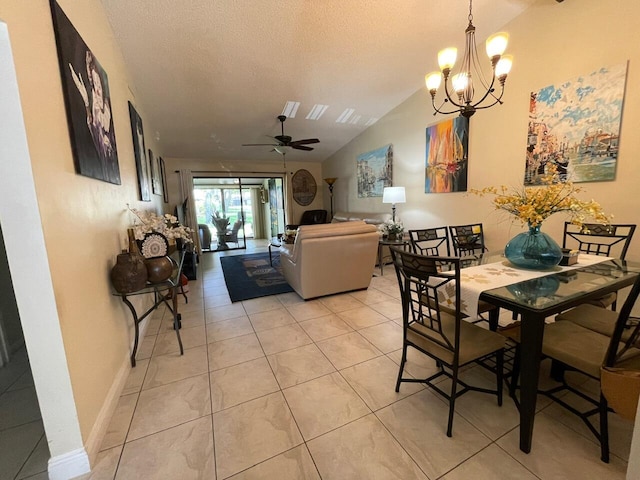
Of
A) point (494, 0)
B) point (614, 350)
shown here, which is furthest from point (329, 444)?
point (494, 0)

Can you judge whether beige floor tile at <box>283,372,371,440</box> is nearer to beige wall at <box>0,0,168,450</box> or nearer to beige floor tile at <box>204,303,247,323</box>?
beige wall at <box>0,0,168,450</box>

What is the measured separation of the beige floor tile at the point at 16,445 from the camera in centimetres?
125

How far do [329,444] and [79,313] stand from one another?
1.49 metres

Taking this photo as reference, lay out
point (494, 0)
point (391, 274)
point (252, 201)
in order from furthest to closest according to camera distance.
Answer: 1. point (252, 201)
2. point (391, 274)
3. point (494, 0)

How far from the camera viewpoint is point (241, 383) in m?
1.87

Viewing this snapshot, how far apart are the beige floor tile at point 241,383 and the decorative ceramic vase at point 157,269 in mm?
860

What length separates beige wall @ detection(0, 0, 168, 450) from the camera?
3.55 ft

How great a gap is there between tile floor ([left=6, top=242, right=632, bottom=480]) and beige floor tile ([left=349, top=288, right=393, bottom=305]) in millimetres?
827

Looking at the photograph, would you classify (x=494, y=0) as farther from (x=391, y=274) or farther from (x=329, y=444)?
(x=329, y=444)

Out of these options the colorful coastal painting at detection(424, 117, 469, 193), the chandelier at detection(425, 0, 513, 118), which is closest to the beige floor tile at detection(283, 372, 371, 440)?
the chandelier at detection(425, 0, 513, 118)

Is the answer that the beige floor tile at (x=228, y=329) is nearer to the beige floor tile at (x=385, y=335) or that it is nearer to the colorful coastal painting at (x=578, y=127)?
the beige floor tile at (x=385, y=335)

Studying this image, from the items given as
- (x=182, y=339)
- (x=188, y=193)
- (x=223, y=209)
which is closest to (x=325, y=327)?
(x=182, y=339)

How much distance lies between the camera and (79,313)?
52.6 inches

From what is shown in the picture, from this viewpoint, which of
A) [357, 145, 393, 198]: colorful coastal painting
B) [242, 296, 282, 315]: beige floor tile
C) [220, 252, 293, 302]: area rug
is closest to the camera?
[242, 296, 282, 315]: beige floor tile
